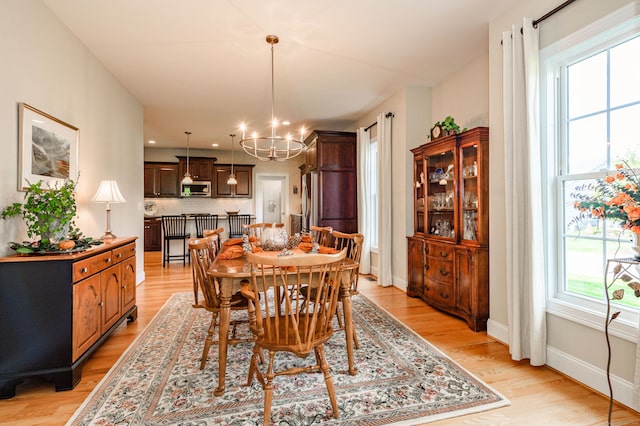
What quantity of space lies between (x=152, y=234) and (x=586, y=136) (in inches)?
349

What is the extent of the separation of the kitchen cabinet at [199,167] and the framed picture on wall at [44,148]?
559 centimetres

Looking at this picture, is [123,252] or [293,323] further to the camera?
[123,252]

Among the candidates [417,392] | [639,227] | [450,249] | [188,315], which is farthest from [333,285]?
[188,315]

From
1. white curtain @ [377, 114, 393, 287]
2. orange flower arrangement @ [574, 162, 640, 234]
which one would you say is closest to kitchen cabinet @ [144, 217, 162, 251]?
white curtain @ [377, 114, 393, 287]

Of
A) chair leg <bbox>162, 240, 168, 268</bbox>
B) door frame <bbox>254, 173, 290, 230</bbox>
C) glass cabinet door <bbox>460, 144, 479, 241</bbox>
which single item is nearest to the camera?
glass cabinet door <bbox>460, 144, 479, 241</bbox>

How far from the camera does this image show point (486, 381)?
2.19 metres

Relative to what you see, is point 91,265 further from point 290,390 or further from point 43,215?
point 290,390

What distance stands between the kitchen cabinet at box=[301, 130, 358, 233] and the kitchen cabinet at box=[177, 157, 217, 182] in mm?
3798

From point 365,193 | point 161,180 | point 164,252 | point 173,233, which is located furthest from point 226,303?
point 161,180

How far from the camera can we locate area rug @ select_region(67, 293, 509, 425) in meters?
1.81

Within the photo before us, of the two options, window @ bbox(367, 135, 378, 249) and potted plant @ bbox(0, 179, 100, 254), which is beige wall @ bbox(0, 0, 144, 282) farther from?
window @ bbox(367, 135, 378, 249)

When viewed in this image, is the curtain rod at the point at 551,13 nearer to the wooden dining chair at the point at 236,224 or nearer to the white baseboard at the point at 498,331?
the white baseboard at the point at 498,331

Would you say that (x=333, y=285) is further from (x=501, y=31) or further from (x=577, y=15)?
(x=501, y=31)

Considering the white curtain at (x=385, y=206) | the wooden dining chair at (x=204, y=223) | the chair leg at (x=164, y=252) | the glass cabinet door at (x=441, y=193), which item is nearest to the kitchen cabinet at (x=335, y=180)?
the white curtain at (x=385, y=206)
